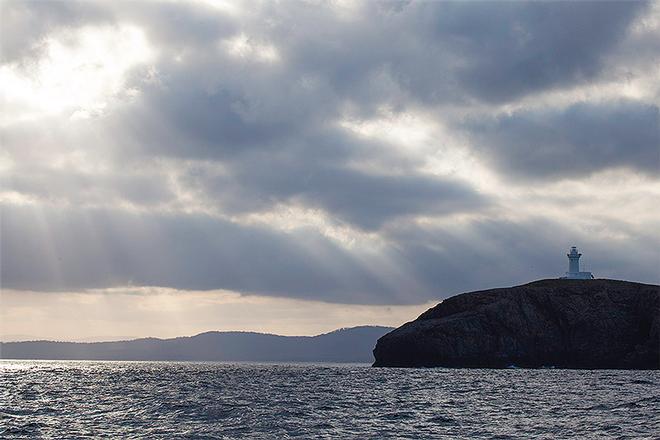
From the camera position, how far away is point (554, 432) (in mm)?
49438

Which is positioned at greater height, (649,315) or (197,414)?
(649,315)

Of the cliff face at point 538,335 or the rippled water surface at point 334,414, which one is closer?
the rippled water surface at point 334,414

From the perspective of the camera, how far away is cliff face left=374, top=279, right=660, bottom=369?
188875mm

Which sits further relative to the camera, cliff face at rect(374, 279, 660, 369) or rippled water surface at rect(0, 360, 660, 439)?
cliff face at rect(374, 279, 660, 369)

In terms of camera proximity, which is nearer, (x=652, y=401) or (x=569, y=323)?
(x=652, y=401)

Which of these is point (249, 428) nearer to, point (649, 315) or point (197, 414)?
point (197, 414)

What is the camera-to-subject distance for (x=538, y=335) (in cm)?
19250

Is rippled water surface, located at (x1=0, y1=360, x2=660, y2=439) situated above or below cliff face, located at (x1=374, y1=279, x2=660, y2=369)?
below

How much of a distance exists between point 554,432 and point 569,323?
15074cm

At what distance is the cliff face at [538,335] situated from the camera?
7436 inches

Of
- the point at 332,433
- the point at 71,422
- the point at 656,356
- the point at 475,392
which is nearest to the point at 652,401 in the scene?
the point at 475,392

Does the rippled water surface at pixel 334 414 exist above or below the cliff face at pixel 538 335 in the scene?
below

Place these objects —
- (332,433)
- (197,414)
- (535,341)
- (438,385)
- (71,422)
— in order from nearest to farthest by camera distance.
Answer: (332,433) < (71,422) < (197,414) < (438,385) < (535,341)

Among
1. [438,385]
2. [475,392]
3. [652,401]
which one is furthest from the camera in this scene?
[438,385]
